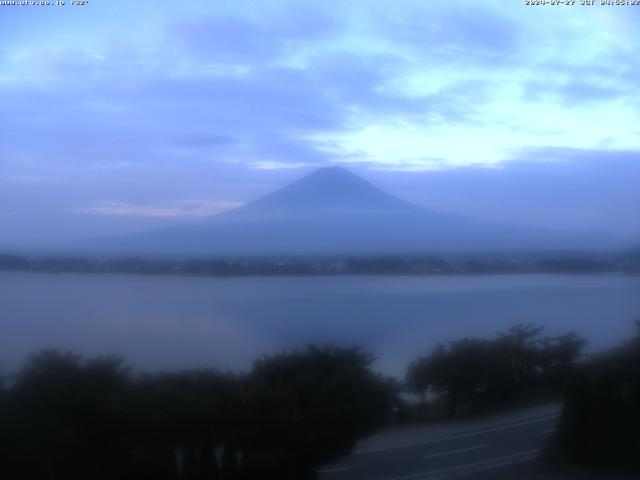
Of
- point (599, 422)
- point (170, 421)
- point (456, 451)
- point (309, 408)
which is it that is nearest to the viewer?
point (170, 421)

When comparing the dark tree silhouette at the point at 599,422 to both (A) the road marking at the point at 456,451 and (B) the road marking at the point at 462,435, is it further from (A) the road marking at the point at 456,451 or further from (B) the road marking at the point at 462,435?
(A) the road marking at the point at 456,451

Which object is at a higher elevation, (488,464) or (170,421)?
(170,421)

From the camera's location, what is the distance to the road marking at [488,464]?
14.3ft

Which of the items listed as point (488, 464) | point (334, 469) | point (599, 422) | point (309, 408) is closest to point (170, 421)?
point (309, 408)

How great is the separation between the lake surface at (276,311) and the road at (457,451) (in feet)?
1.52

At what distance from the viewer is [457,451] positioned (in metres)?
4.55

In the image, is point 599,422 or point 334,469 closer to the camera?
point 334,469

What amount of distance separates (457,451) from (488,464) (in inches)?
9.7

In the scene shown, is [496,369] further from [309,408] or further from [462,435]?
[309,408]

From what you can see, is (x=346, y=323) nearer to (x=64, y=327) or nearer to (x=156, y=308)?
(x=156, y=308)

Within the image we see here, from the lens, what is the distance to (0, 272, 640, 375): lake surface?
14.3ft

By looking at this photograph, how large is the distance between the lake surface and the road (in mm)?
465

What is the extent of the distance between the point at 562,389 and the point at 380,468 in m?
1.29

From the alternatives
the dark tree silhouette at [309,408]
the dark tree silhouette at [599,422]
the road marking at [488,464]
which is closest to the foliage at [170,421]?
the dark tree silhouette at [309,408]
